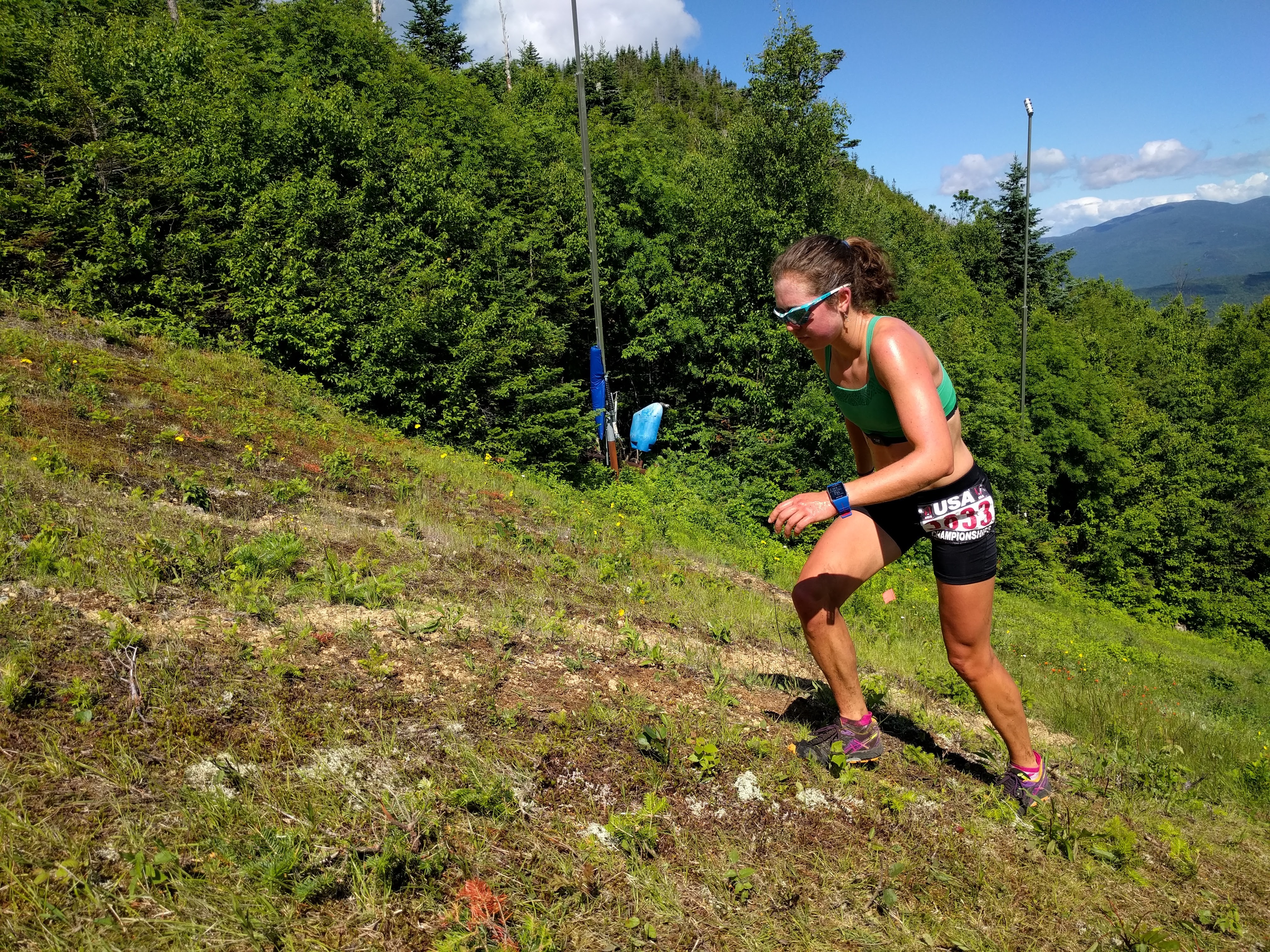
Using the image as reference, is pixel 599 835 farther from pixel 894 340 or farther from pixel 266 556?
pixel 266 556

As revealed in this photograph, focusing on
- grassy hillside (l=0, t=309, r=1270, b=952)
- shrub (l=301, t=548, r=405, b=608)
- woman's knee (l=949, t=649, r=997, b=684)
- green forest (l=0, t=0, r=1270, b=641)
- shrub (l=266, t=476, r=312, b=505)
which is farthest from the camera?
green forest (l=0, t=0, r=1270, b=641)

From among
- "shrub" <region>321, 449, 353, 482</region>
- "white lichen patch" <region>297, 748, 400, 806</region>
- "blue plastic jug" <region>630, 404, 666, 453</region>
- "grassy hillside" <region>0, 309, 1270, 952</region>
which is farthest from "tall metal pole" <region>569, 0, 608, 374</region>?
"white lichen patch" <region>297, 748, 400, 806</region>

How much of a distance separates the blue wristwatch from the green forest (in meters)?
11.4

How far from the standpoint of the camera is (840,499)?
240cm

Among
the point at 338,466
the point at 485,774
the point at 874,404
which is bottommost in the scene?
the point at 485,774

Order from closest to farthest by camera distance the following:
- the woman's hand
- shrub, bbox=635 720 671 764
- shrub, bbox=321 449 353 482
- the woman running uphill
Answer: the woman's hand < the woman running uphill < shrub, bbox=635 720 671 764 < shrub, bbox=321 449 353 482

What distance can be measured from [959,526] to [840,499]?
2.29ft

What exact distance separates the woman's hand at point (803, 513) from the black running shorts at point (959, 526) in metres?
0.48

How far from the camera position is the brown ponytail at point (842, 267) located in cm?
265

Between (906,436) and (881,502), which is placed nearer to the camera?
(881,502)

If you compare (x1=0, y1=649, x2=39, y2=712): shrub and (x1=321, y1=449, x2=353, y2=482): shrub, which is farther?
(x1=321, y1=449, x2=353, y2=482): shrub

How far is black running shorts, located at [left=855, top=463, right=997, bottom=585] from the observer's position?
109 inches

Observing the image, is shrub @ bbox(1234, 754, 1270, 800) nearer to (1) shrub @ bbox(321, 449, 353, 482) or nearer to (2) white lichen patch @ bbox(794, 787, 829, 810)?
(2) white lichen patch @ bbox(794, 787, 829, 810)

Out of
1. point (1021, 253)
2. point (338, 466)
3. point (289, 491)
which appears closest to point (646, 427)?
point (338, 466)
